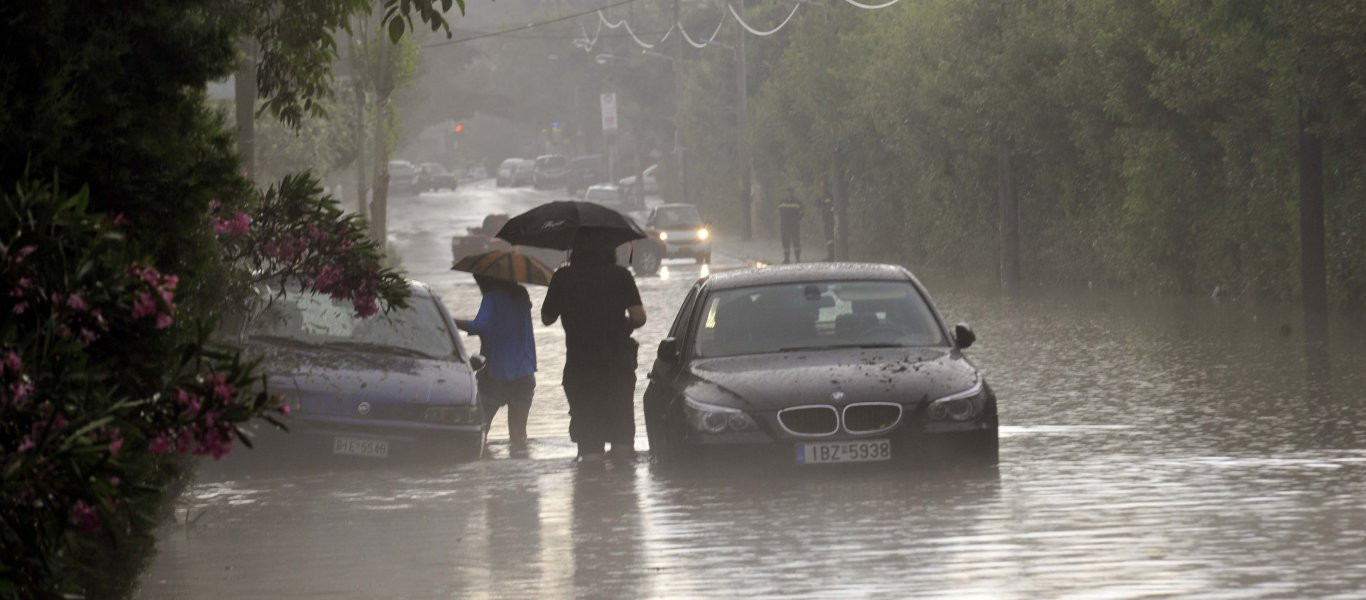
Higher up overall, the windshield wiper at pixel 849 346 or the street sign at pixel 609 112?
the street sign at pixel 609 112

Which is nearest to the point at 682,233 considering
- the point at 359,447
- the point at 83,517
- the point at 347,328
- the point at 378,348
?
the point at 347,328

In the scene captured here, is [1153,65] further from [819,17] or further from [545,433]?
[819,17]

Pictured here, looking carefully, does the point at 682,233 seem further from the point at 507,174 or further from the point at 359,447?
the point at 507,174

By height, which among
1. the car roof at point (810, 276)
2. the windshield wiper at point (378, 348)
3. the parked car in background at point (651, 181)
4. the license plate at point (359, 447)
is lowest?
the license plate at point (359, 447)

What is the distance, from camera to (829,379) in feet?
41.5

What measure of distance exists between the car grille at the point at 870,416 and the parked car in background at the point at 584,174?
95.6 metres

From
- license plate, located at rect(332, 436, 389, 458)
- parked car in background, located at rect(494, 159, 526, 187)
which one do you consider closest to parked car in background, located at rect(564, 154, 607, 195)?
parked car in background, located at rect(494, 159, 526, 187)

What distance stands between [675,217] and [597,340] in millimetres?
40724

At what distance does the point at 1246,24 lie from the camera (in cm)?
2741

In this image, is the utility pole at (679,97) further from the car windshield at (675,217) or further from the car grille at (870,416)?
the car grille at (870,416)

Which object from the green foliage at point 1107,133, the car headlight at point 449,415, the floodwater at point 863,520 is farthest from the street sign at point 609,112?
the car headlight at point 449,415

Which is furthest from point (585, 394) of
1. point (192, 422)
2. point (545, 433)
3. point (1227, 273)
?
point (1227, 273)

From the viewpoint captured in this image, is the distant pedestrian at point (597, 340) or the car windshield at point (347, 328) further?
the car windshield at point (347, 328)

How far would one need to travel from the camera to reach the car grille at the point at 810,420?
41.0 ft
